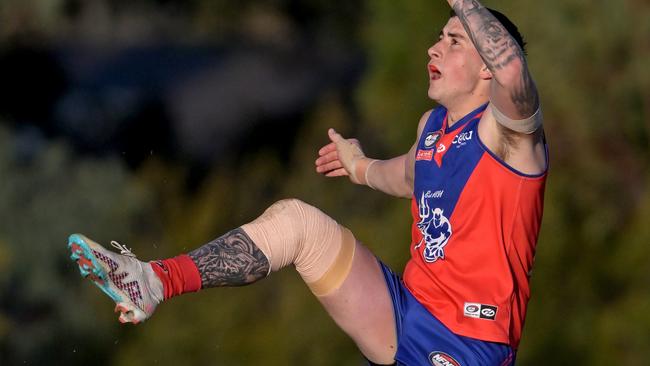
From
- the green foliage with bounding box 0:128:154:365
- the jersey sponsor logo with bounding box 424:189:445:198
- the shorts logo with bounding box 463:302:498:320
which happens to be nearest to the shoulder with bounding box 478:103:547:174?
the jersey sponsor logo with bounding box 424:189:445:198

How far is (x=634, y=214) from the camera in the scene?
1083 centimetres

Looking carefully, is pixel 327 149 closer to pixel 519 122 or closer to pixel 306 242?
pixel 306 242

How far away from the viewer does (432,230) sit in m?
5.53

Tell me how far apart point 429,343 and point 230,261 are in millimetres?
771

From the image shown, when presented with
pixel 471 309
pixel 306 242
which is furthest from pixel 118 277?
pixel 471 309

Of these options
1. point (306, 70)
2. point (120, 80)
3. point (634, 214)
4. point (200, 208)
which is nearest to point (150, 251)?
point (200, 208)

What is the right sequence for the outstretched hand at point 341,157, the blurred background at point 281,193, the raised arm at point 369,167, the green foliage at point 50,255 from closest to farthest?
the raised arm at point 369,167 < the outstretched hand at point 341,157 < the blurred background at point 281,193 < the green foliage at point 50,255

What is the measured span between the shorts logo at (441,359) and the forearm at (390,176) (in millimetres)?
912

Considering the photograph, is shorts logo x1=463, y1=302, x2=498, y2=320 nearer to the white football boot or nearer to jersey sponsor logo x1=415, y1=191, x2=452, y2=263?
jersey sponsor logo x1=415, y1=191, x2=452, y2=263

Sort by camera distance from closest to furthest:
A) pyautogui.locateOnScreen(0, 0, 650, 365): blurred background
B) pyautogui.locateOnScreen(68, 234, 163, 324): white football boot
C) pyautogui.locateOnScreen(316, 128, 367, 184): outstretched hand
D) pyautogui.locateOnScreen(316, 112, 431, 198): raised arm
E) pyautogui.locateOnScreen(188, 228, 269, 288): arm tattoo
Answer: pyautogui.locateOnScreen(68, 234, 163, 324): white football boot, pyautogui.locateOnScreen(188, 228, 269, 288): arm tattoo, pyautogui.locateOnScreen(316, 112, 431, 198): raised arm, pyautogui.locateOnScreen(316, 128, 367, 184): outstretched hand, pyautogui.locateOnScreen(0, 0, 650, 365): blurred background

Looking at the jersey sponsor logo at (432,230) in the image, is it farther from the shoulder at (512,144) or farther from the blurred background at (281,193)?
the blurred background at (281,193)

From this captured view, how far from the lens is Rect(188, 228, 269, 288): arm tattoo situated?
538cm

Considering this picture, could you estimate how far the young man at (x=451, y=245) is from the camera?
17.4 feet

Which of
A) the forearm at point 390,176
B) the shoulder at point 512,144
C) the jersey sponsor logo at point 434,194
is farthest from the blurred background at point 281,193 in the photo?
the shoulder at point 512,144
